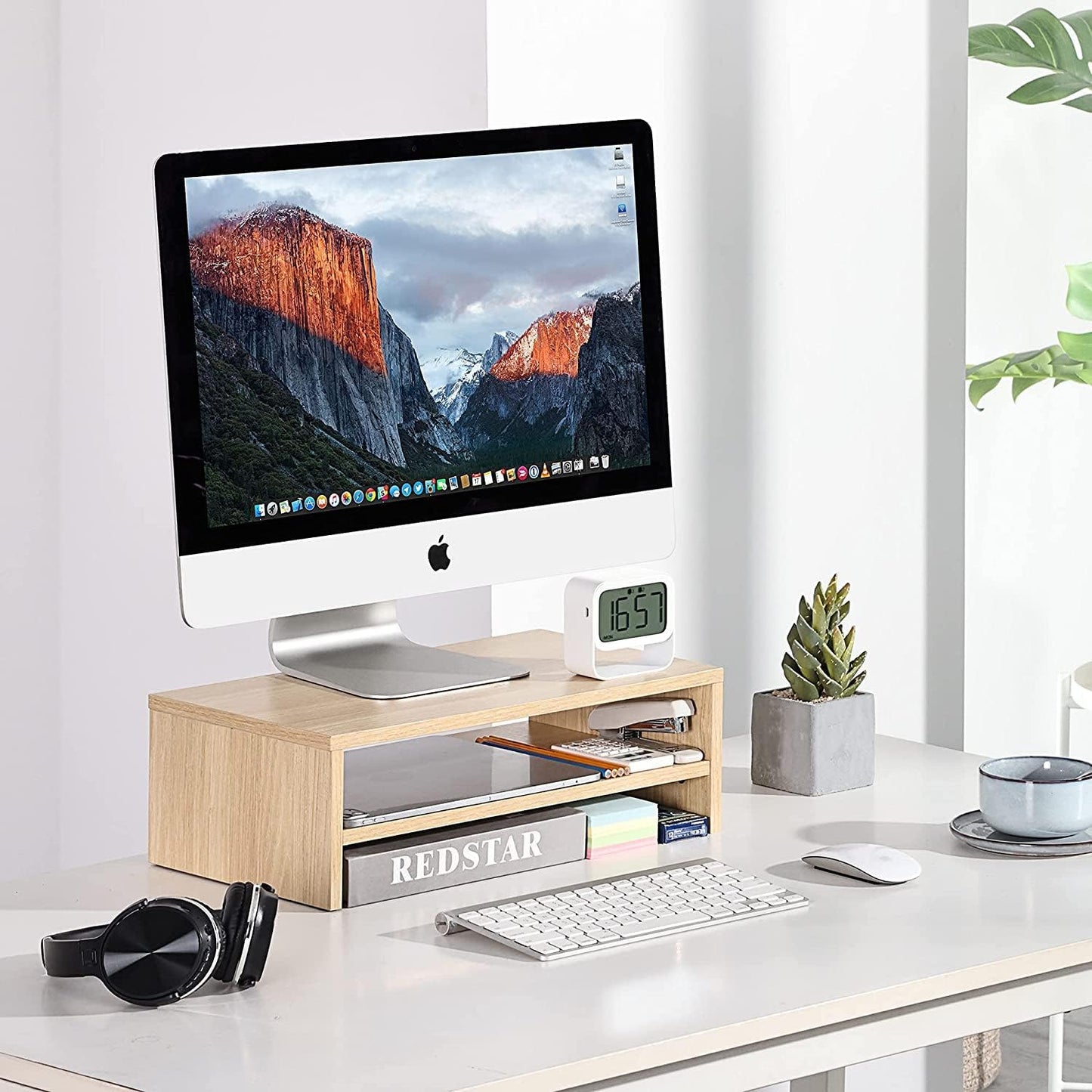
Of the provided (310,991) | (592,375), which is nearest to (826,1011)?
(310,991)

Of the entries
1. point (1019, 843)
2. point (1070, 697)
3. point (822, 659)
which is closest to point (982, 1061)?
point (1070, 697)

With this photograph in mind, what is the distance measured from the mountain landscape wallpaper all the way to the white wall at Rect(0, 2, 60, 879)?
1217 mm

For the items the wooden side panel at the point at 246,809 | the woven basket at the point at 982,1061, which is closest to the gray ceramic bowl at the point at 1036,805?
the wooden side panel at the point at 246,809

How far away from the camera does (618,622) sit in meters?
1.68

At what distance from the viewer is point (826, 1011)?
47.9 inches

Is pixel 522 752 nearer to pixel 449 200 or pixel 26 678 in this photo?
pixel 449 200

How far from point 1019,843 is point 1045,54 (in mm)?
1724

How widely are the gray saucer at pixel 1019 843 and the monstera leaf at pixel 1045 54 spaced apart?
1631mm

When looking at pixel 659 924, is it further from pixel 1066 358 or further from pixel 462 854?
pixel 1066 358

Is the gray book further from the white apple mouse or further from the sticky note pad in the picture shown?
the white apple mouse

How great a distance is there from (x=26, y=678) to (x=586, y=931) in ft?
5.12

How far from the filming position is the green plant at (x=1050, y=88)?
289 cm

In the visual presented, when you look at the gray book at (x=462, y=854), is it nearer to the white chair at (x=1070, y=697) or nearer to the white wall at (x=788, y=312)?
the white wall at (x=788, y=312)

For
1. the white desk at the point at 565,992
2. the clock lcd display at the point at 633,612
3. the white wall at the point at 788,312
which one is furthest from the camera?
the white wall at the point at 788,312
